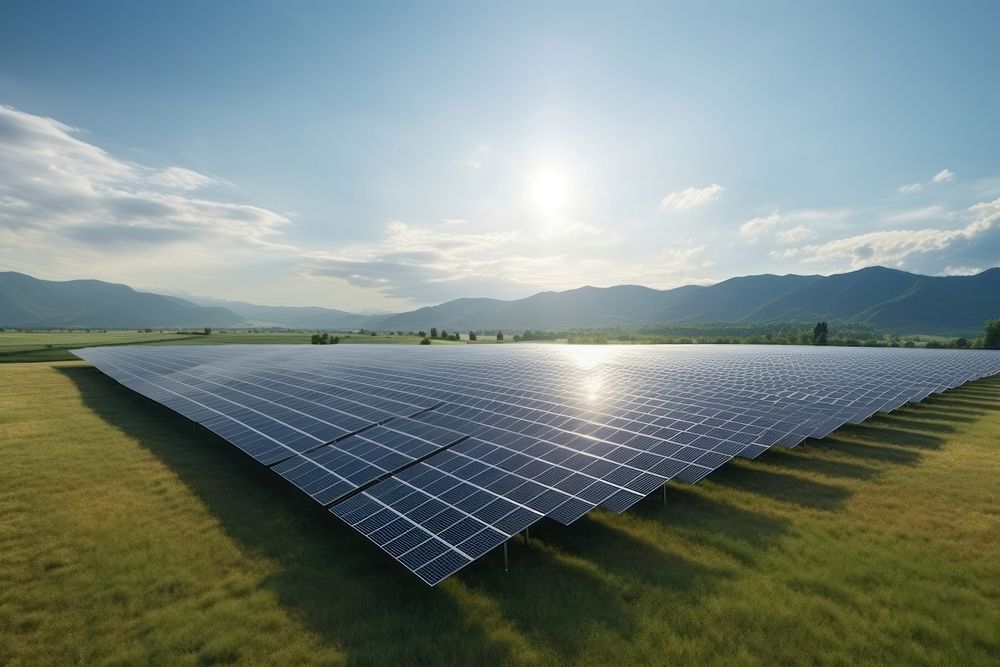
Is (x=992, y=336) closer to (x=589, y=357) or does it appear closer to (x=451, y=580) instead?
(x=589, y=357)

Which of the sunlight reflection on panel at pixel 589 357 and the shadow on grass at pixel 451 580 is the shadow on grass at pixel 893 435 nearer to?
the shadow on grass at pixel 451 580

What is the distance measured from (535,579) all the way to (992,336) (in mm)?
156453

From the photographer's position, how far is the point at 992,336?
11094cm

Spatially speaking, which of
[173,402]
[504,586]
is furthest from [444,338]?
[504,586]

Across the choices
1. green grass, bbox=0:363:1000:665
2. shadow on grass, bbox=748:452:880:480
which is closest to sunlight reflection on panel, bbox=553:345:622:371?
shadow on grass, bbox=748:452:880:480

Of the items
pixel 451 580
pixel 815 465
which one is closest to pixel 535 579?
pixel 451 580

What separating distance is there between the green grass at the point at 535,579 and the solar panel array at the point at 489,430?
1.50 m

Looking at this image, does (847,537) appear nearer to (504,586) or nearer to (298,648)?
(504,586)

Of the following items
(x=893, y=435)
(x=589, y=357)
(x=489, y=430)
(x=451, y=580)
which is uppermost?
(x=589, y=357)

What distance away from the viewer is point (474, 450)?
1816cm

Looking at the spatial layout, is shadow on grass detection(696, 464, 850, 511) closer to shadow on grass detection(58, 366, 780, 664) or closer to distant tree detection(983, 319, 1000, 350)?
shadow on grass detection(58, 366, 780, 664)

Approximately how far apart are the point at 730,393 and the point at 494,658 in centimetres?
2410

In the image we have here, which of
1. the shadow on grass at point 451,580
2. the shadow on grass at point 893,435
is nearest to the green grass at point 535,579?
the shadow on grass at point 451,580

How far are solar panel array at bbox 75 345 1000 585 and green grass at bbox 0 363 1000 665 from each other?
150cm
